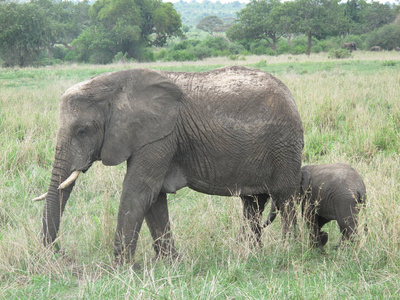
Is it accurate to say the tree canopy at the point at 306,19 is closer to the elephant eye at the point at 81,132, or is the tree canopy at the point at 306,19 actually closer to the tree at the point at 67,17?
the tree at the point at 67,17

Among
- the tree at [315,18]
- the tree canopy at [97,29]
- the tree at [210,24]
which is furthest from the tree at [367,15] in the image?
the tree at [210,24]

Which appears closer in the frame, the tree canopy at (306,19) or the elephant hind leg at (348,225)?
the elephant hind leg at (348,225)

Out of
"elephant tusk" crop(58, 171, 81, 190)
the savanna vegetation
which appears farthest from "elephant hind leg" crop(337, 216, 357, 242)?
the savanna vegetation

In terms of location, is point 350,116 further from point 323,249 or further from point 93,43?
point 93,43

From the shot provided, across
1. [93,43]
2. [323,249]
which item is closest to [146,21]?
[93,43]

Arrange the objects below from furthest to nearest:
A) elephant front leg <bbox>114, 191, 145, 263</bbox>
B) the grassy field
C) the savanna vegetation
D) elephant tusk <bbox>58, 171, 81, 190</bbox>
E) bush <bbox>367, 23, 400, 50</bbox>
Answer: bush <bbox>367, 23, 400, 50</bbox>, the savanna vegetation, elephant front leg <bbox>114, 191, 145, 263</bbox>, elephant tusk <bbox>58, 171, 81, 190</bbox>, the grassy field

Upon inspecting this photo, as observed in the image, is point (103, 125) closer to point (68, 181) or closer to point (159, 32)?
point (68, 181)

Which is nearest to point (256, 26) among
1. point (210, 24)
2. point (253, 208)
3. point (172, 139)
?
point (253, 208)

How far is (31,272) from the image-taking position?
3752 mm

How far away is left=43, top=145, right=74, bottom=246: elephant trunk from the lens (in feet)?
12.6

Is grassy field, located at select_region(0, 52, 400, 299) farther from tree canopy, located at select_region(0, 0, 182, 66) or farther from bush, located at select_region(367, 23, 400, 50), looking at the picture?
bush, located at select_region(367, 23, 400, 50)

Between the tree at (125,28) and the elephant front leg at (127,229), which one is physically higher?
the tree at (125,28)

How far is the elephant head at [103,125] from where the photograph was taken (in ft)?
12.6

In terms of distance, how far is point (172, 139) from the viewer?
3945 millimetres
